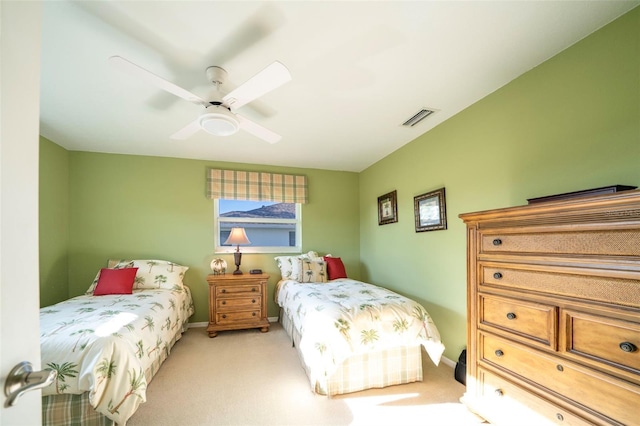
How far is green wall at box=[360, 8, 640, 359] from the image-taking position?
145 cm

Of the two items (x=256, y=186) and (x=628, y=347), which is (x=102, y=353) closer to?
(x=628, y=347)

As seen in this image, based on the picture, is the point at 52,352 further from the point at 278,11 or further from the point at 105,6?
the point at 278,11

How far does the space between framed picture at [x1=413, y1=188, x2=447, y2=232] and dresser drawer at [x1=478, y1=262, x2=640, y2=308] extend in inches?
41.1

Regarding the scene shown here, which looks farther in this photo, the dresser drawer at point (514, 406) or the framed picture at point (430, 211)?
the framed picture at point (430, 211)

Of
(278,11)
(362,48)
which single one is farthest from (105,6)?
(362,48)

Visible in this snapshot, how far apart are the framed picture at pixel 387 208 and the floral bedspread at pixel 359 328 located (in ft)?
4.18

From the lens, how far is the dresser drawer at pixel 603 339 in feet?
3.44

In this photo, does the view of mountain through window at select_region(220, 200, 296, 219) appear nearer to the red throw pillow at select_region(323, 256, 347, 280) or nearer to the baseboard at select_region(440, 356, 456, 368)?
the red throw pillow at select_region(323, 256, 347, 280)

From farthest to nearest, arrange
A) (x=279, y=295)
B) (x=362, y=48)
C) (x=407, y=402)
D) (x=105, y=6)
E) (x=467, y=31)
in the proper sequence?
1. (x=279, y=295)
2. (x=407, y=402)
3. (x=362, y=48)
4. (x=467, y=31)
5. (x=105, y=6)

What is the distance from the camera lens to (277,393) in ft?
6.97

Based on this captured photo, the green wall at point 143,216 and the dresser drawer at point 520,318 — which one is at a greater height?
the green wall at point 143,216

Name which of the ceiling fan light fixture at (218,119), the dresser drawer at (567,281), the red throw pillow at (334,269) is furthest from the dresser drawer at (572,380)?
the red throw pillow at (334,269)

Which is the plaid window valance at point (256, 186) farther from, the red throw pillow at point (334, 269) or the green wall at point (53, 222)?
the green wall at point (53, 222)

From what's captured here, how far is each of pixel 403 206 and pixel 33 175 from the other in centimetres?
319
